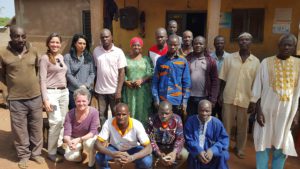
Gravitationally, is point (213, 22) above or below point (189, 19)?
below

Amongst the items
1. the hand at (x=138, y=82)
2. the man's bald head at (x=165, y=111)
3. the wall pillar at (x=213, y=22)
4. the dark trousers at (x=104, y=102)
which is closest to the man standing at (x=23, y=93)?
the dark trousers at (x=104, y=102)

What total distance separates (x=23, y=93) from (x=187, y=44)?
235 cm

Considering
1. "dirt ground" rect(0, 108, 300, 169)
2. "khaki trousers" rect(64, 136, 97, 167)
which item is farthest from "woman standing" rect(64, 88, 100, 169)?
"dirt ground" rect(0, 108, 300, 169)

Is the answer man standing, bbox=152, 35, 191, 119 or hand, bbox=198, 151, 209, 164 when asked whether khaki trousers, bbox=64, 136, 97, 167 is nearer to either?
man standing, bbox=152, 35, 191, 119

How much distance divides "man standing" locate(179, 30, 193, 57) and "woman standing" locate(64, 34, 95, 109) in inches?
52.4

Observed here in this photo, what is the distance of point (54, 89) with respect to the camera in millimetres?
3766

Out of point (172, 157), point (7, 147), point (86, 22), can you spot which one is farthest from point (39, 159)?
point (86, 22)

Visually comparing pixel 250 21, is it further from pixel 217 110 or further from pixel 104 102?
pixel 104 102

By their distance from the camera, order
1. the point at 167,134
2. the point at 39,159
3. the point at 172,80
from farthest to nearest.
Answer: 1. the point at 39,159
2. the point at 172,80
3. the point at 167,134

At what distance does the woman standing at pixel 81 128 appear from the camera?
3.51 m

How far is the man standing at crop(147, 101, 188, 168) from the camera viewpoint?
10.8ft

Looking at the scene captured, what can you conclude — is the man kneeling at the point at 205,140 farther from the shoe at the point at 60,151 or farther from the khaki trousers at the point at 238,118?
the shoe at the point at 60,151

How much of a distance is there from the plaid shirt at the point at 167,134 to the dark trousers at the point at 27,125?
1.62 meters

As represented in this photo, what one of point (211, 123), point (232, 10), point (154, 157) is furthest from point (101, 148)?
point (232, 10)
